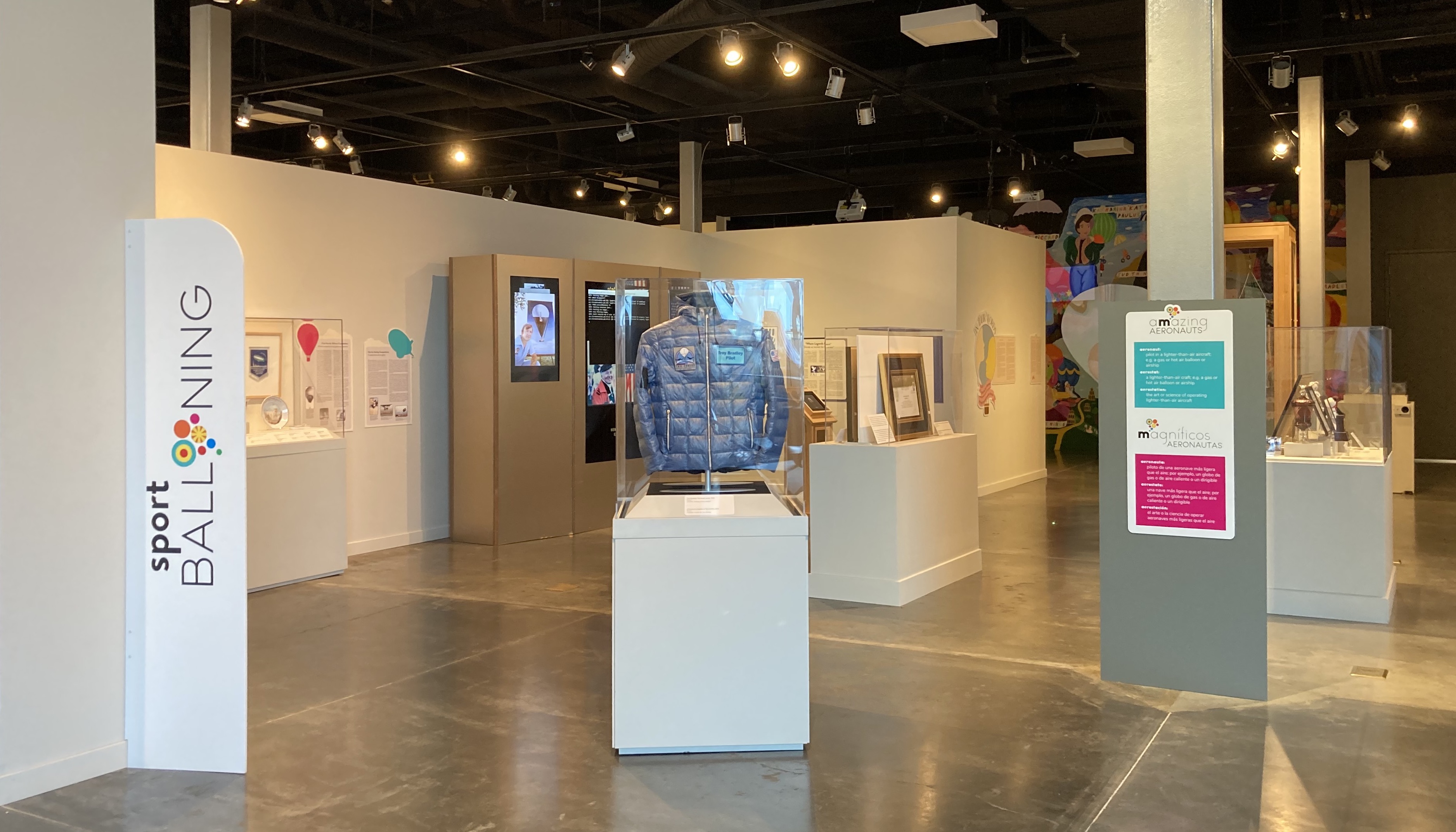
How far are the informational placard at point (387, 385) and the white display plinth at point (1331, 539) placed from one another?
6167 millimetres

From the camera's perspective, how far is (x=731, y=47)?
8852 mm

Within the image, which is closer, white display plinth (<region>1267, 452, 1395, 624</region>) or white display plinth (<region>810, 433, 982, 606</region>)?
white display plinth (<region>1267, 452, 1395, 624</region>)

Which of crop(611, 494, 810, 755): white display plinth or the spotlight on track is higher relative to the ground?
the spotlight on track

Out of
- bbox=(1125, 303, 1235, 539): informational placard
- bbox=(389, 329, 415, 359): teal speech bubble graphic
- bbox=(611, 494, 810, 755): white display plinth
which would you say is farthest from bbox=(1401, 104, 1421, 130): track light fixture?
bbox=(611, 494, 810, 755): white display plinth

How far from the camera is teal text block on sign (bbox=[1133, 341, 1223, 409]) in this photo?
4660mm

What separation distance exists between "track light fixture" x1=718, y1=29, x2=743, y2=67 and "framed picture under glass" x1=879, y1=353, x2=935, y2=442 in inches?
127

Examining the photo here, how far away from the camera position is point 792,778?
3838 millimetres

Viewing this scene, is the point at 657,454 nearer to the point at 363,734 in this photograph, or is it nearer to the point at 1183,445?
the point at 363,734

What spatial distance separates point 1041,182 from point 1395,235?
4942 mm

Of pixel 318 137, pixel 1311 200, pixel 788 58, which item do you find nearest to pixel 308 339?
pixel 788 58

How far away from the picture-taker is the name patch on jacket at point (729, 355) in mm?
4418

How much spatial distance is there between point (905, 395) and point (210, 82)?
5714mm

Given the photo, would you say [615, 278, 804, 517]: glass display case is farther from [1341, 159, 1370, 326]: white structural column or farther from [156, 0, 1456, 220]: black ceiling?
[1341, 159, 1370, 326]: white structural column

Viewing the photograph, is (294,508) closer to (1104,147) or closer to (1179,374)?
(1179,374)
